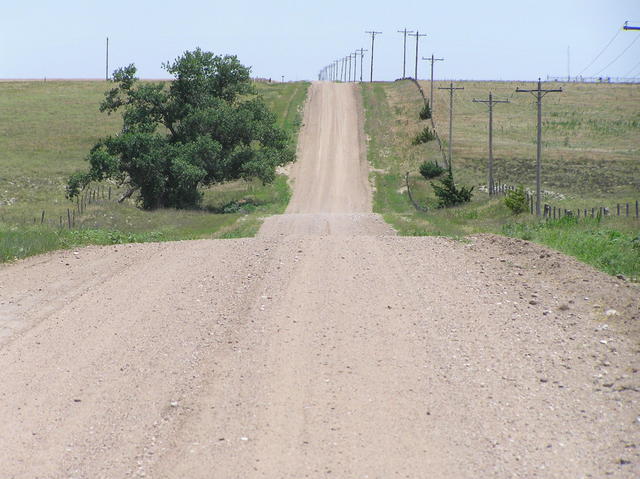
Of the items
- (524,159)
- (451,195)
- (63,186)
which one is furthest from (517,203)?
(524,159)

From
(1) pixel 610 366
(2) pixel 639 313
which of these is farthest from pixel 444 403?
(2) pixel 639 313

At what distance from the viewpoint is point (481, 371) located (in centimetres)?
1005

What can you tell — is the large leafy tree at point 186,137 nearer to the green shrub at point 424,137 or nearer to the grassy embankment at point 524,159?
the grassy embankment at point 524,159

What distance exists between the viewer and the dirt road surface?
25.5ft

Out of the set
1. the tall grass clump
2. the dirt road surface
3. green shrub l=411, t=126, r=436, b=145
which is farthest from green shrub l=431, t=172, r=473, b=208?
green shrub l=411, t=126, r=436, b=145

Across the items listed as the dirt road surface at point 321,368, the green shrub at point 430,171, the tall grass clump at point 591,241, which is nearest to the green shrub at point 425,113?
the green shrub at point 430,171

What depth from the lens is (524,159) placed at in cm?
7144

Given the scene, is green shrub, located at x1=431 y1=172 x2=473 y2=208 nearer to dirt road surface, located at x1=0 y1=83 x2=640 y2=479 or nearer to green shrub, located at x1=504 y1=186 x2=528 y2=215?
green shrub, located at x1=504 y1=186 x2=528 y2=215

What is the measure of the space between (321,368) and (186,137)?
1505 inches

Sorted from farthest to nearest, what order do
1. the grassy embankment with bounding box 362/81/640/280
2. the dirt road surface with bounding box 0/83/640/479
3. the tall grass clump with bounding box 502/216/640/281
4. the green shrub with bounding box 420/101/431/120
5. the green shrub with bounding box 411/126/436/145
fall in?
the green shrub with bounding box 420/101/431/120 < the green shrub with bounding box 411/126/436/145 < the grassy embankment with bounding box 362/81/640/280 < the tall grass clump with bounding box 502/216/640/281 < the dirt road surface with bounding box 0/83/640/479

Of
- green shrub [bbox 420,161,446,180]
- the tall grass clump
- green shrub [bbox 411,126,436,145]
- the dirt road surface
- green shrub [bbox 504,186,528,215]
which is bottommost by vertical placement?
the dirt road surface

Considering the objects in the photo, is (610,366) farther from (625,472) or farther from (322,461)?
(322,461)

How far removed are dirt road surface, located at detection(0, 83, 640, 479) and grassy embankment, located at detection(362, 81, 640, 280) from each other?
4.85 meters

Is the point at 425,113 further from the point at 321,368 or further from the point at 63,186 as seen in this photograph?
the point at 321,368
